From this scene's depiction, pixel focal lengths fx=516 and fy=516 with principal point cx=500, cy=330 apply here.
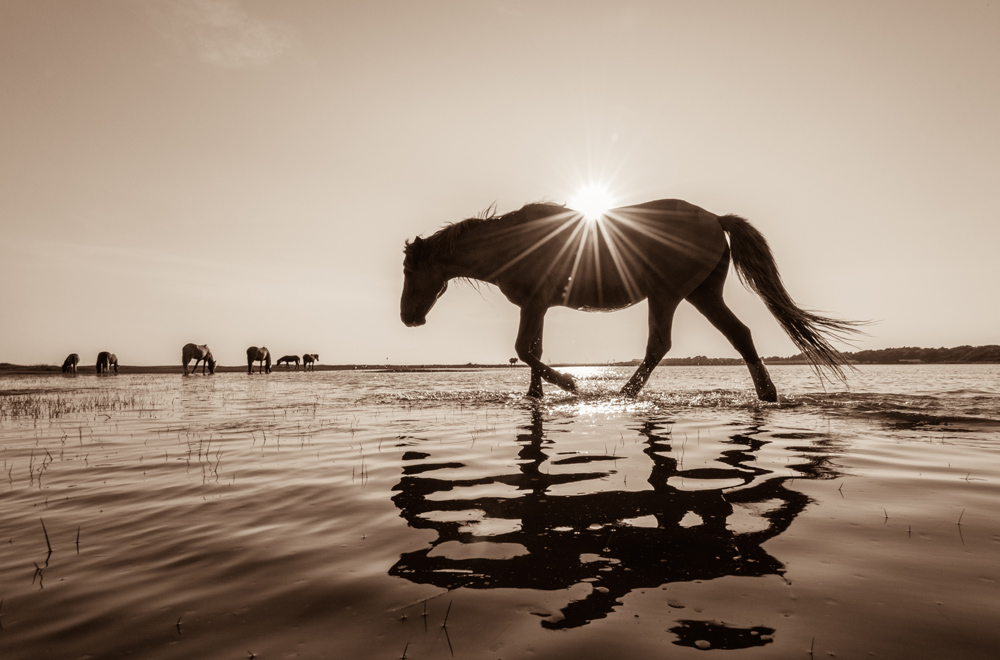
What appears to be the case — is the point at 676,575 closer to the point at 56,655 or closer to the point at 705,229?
the point at 56,655

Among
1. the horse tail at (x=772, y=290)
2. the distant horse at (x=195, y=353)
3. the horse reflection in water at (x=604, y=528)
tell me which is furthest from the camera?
the distant horse at (x=195, y=353)

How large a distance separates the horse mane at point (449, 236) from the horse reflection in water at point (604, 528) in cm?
555

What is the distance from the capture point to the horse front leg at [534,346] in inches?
317

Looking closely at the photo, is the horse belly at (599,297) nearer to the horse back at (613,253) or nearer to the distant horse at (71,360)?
the horse back at (613,253)

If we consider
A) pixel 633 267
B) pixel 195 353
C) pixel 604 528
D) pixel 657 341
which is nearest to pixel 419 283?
pixel 633 267

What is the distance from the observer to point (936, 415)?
577cm

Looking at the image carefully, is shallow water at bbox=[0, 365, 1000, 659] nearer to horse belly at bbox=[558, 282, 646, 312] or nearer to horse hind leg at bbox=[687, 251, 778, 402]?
horse hind leg at bbox=[687, 251, 778, 402]

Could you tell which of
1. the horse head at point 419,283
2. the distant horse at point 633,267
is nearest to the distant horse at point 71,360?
the horse head at point 419,283

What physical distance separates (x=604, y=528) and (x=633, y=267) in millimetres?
6475

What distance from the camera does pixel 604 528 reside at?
87.7 inches

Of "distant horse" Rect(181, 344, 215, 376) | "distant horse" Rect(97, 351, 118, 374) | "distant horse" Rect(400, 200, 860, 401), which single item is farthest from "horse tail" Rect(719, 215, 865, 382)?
"distant horse" Rect(97, 351, 118, 374)

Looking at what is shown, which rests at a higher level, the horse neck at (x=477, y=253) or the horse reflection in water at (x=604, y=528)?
the horse neck at (x=477, y=253)

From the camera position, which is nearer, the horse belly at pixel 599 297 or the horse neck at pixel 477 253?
the horse belly at pixel 599 297

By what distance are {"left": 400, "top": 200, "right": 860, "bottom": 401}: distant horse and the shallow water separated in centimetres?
369
